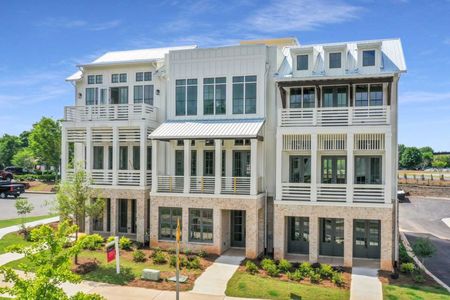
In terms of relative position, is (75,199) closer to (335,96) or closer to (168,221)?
(168,221)

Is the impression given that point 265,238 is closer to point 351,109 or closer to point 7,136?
point 351,109

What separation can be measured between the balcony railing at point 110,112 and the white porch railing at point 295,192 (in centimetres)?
972

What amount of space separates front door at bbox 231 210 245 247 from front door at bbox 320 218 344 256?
4.72m

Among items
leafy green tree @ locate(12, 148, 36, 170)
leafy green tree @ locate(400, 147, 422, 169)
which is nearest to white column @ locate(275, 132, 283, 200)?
leafy green tree @ locate(12, 148, 36, 170)

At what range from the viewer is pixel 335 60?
2398cm

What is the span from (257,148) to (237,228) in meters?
5.14

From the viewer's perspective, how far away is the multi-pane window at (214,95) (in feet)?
83.7

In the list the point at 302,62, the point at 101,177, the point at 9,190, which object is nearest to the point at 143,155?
the point at 101,177

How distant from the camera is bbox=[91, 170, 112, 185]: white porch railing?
26.3m

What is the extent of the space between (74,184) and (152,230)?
5.20m

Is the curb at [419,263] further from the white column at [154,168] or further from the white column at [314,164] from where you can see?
the white column at [154,168]

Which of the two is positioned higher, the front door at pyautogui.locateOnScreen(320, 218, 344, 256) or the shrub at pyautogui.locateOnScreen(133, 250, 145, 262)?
the front door at pyautogui.locateOnScreen(320, 218, 344, 256)

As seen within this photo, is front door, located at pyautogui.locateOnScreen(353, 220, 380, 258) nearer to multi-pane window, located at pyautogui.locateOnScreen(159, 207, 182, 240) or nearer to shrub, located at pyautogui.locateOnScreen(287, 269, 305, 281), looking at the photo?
shrub, located at pyautogui.locateOnScreen(287, 269, 305, 281)

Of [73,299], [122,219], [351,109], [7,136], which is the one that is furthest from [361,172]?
[7,136]
